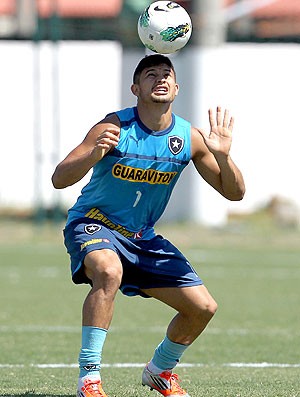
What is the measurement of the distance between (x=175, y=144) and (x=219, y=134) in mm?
288

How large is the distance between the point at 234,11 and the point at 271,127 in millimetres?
3060

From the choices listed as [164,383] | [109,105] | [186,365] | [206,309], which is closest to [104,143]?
[206,309]

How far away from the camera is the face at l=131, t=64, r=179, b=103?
725 cm

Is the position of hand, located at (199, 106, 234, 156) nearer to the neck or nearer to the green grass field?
the neck

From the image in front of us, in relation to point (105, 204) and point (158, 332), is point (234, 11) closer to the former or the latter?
point (158, 332)

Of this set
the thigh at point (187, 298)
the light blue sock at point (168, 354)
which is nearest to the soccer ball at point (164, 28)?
the thigh at point (187, 298)

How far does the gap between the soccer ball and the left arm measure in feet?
1.67

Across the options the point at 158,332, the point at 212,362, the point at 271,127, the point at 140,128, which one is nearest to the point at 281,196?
the point at 271,127

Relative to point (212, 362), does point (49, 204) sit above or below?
below

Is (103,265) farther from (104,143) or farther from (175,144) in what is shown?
(175,144)

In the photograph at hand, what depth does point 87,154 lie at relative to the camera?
699 centimetres

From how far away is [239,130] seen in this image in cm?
2677

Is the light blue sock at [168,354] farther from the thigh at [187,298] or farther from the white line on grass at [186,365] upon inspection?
the white line on grass at [186,365]

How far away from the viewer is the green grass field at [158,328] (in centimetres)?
782
